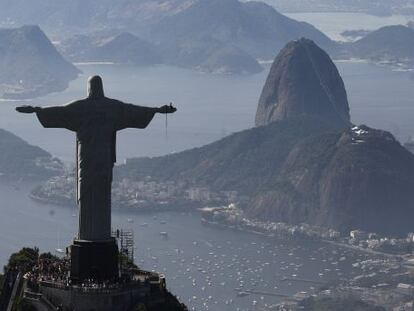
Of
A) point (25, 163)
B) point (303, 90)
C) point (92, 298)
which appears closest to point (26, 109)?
point (92, 298)

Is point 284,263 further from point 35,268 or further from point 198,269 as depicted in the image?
point 35,268

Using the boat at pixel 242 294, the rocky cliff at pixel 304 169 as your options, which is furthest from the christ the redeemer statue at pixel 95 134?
the rocky cliff at pixel 304 169

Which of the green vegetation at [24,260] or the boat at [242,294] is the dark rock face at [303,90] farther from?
the green vegetation at [24,260]

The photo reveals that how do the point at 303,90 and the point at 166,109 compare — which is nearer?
the point at 166,109

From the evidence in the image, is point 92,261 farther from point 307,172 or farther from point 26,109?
point 307,172

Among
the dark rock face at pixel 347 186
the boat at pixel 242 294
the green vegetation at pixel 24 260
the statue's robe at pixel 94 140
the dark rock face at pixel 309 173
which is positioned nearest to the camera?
the statue's robe at pixel 94 140

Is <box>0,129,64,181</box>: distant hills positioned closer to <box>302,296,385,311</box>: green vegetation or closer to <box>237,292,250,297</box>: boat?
<box>237,292,250,297</box>: boat
